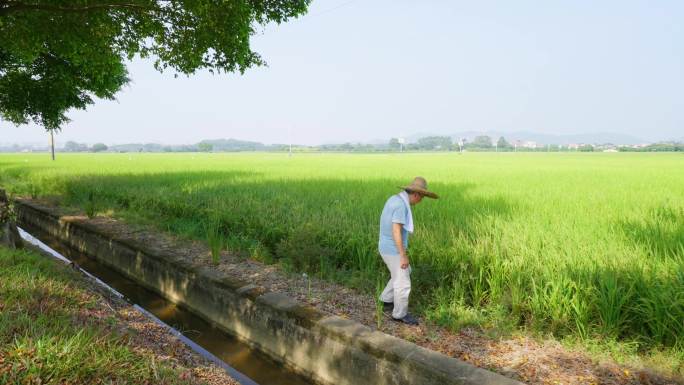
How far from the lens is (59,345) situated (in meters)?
3.15

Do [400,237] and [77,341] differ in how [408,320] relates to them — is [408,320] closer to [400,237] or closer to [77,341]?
[400,237]

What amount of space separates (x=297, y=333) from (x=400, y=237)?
4.84 feet

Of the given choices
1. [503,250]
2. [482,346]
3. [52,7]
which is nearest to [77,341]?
[482,346]

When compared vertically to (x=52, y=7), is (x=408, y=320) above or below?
below

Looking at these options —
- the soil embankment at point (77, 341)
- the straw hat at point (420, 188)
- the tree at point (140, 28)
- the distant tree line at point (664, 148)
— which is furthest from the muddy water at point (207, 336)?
the distant tree line at point (664, 148)

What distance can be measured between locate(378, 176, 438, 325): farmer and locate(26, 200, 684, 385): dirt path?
10.7 inches

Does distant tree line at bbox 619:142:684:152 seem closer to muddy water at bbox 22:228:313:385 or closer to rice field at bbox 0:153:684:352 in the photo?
rice field at bbox 0:153:684:352

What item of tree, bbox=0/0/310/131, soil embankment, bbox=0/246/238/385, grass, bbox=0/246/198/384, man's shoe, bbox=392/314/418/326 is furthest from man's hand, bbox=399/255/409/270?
tree, bbox=0/0/310/131

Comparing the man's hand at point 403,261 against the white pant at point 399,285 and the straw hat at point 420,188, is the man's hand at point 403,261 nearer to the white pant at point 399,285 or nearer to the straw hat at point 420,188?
the white pant at point 399,285

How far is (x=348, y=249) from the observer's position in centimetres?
623

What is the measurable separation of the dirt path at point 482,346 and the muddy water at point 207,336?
0.77 m

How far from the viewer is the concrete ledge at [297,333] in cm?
332

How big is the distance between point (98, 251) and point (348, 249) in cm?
543

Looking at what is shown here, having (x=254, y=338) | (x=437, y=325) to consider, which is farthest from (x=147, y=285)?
(x=437, y=325)
